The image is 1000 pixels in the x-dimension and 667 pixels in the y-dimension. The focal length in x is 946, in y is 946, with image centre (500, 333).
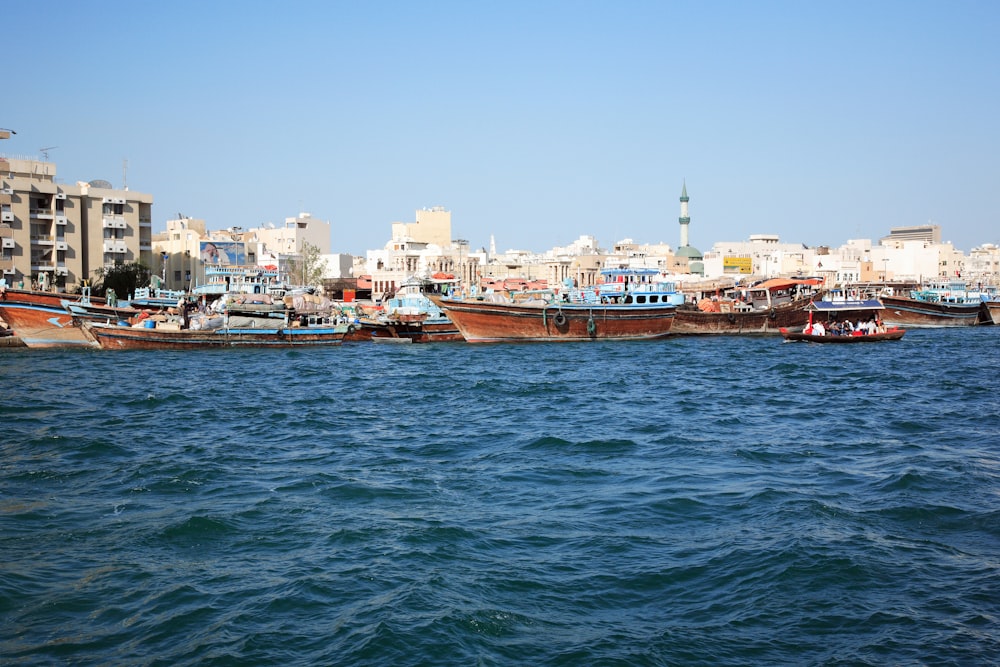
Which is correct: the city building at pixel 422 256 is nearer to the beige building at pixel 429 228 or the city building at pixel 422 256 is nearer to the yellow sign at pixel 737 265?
the beige building at pixel 429 228

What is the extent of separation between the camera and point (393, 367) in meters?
33.7

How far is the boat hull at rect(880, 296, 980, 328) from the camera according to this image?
5653cm

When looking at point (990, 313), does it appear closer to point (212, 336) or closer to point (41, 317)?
point (212, 336)

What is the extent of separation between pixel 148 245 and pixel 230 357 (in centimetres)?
3303

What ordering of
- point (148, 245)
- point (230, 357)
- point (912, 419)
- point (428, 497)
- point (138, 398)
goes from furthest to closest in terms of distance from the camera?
point (148, 245)
point (230, 357)
point (138, 398)
point (912, 419)
point (428, 497)

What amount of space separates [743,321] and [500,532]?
42.7m

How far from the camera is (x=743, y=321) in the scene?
51.8m

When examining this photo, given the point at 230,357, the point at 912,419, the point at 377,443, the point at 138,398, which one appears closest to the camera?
the point at 377,443

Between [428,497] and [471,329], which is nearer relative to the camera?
[428,497]

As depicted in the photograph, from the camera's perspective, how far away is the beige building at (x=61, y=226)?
54.3m

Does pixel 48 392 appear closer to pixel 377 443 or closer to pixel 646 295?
pixel 377 443

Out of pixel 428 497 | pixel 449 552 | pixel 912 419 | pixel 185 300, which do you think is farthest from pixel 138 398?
pixel 185 300

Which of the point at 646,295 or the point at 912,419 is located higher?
the point at 646,295

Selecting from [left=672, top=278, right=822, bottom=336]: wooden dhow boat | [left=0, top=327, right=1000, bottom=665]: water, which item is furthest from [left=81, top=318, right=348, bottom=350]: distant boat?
[left=672, top=278, right=822, bottom=336]: wooden dhow boat
